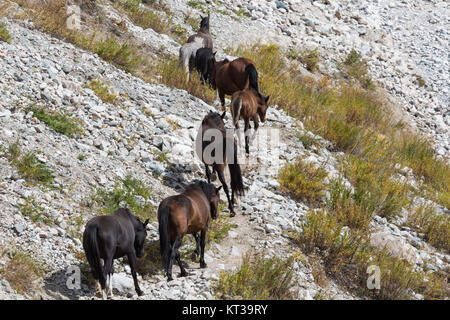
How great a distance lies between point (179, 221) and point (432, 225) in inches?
196

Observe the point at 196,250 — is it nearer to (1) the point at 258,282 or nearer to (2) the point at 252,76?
(1) the point at 258,282

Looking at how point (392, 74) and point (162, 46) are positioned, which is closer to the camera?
point (162, 46)

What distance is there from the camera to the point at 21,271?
516 centimetres

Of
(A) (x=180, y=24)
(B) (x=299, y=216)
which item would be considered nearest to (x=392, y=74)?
(A) (x=180, y=24)

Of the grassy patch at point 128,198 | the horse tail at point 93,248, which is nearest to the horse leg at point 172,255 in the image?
the horse tail at point 93,248

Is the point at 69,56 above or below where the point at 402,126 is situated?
above

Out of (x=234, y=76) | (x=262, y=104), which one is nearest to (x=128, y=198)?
(x=262, y=104)

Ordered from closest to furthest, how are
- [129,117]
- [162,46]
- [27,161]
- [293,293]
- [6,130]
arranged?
[293,293], [27,161], [6,130], [129,117], [162,46]

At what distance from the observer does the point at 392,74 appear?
17.9m

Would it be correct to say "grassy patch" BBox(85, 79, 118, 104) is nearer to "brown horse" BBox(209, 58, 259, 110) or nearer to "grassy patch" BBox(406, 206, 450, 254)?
"brown horse" BBox(209, 58, 259, 110)

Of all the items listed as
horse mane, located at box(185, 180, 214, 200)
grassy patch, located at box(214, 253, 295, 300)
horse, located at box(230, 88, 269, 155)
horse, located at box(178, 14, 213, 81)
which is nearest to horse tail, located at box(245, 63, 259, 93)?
horse, located at box(230, 88, 269, 155)

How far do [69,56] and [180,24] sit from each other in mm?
5882

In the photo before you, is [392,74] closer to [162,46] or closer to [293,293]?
[162,46]

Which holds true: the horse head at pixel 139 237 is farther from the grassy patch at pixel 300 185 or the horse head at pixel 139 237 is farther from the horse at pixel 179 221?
the grassy patch at pixel 300 185
